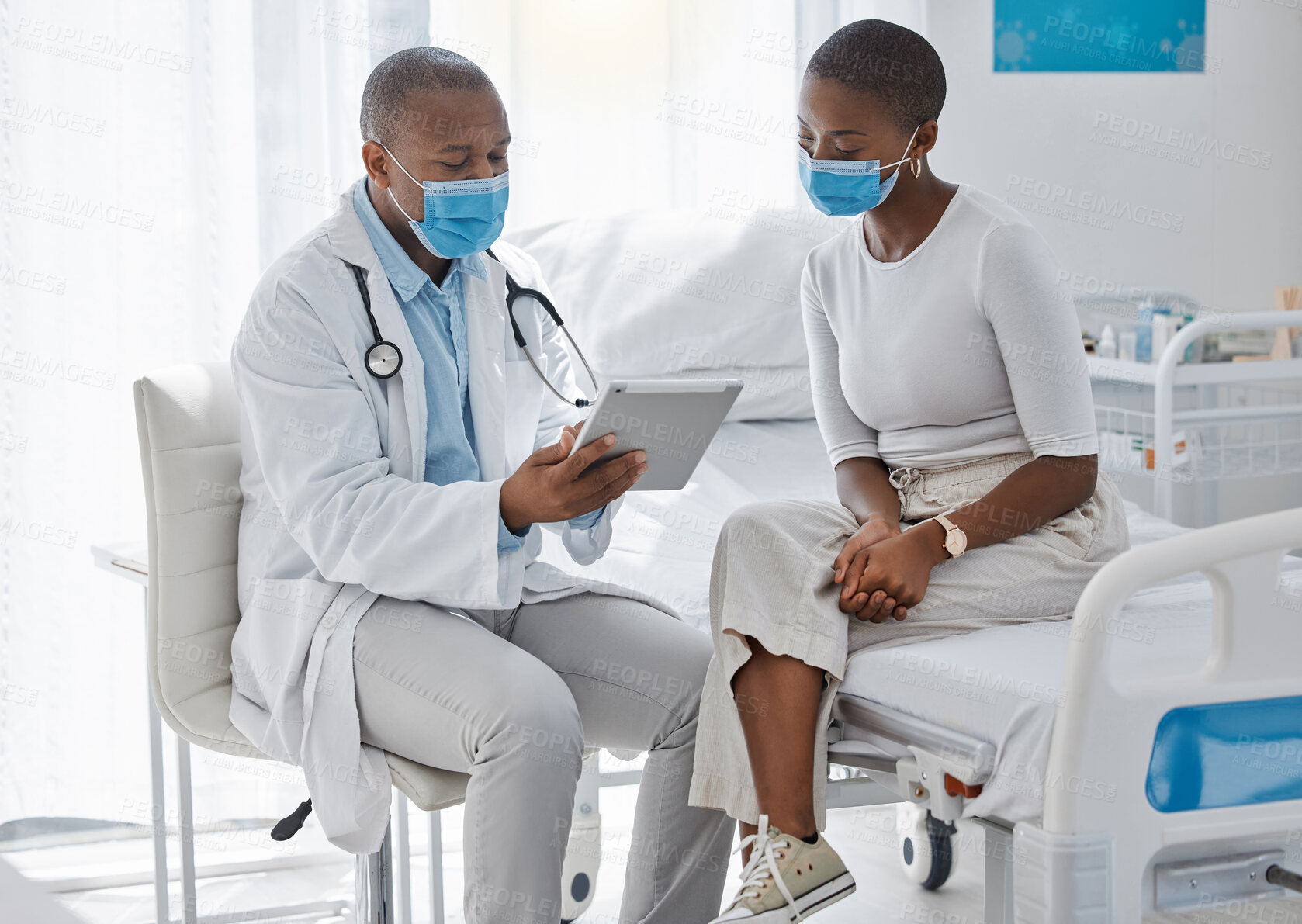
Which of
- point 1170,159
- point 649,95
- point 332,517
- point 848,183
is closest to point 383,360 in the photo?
point 332,517

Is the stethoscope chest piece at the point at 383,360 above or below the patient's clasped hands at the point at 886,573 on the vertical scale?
above

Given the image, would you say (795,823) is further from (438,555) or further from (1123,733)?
(438,555)

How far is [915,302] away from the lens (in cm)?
152

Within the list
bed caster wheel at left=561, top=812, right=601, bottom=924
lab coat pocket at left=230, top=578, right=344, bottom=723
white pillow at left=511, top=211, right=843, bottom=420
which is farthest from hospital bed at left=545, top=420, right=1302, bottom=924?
white pillow at left=511, top=211, right=843, bottom=420

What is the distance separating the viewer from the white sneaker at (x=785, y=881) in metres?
1.25

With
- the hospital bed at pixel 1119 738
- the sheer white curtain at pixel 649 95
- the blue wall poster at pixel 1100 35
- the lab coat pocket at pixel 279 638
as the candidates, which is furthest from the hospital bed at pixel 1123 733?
the blue wall poster at pixel 1100 35

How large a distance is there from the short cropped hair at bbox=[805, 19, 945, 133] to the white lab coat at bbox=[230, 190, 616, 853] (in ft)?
1.93

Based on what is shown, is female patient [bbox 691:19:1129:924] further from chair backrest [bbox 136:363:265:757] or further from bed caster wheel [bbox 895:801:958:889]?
bed caster wheel [bbox 895:801:958:889]

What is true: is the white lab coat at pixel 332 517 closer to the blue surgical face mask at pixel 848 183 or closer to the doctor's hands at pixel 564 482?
the doctor's hands at pixel 564 482

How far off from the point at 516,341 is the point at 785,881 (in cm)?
79

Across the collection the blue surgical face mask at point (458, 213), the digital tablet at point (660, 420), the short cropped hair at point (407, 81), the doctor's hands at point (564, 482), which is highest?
the short cropped hair at point (407, 81)

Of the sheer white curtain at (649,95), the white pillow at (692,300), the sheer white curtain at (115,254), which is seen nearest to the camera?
the sheer white curtain at (115,254)

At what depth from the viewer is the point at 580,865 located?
205 cm

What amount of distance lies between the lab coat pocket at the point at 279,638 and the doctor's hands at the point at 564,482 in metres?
0.26
